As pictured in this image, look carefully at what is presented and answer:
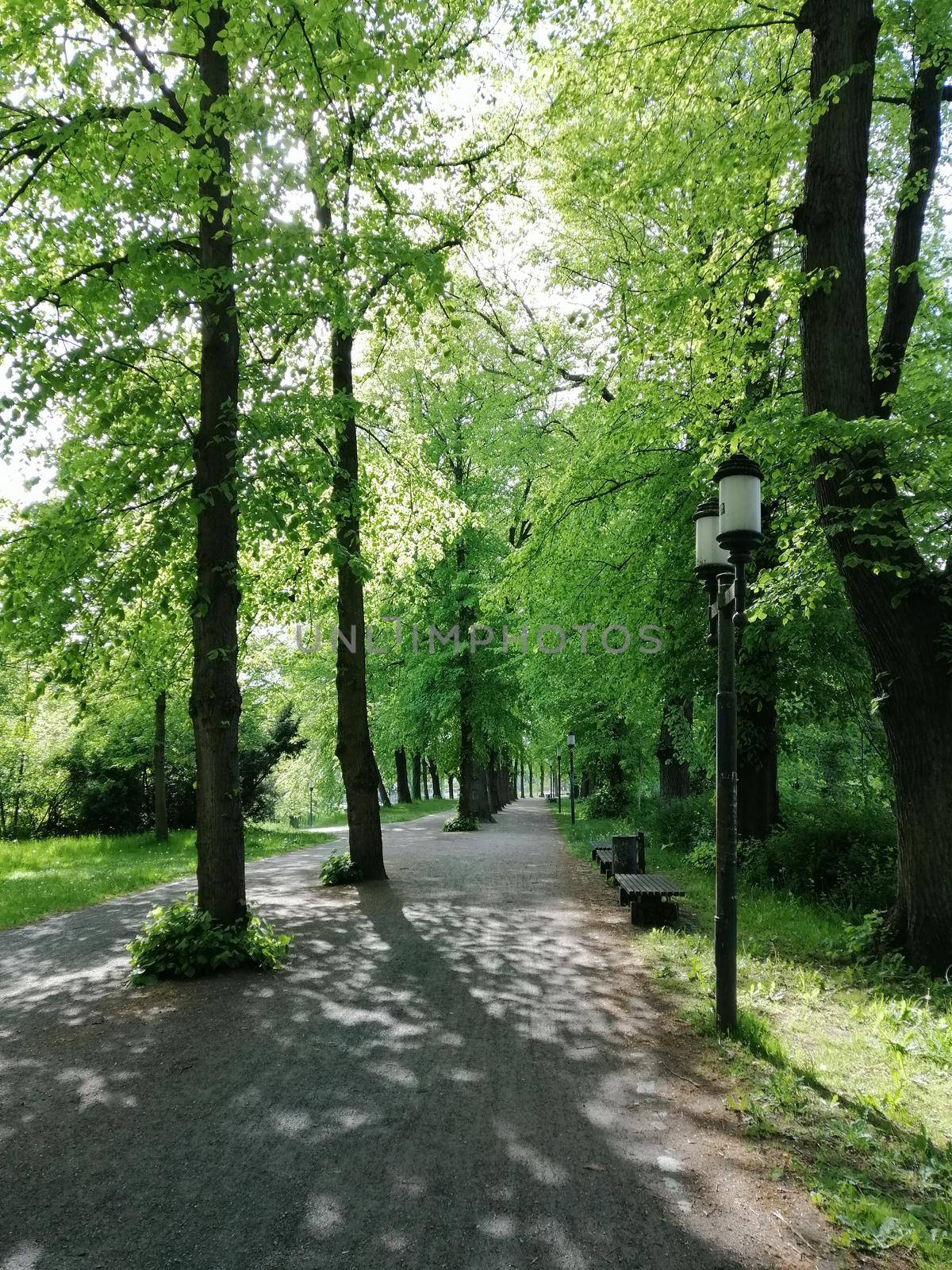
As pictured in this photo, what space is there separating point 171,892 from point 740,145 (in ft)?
38.9

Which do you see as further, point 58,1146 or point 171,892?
point 171,892

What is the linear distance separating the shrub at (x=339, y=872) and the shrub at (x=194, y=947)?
15.4 feet

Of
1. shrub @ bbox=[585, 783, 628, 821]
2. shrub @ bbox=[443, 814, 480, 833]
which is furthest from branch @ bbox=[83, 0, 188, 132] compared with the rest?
shrub @ bbox=[585, 783, 628, 821]

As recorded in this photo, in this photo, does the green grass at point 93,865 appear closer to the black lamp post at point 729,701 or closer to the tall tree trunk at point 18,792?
the tall tree trunk at point 18,792

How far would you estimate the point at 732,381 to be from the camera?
894 centimetres

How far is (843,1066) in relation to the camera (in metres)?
4.67

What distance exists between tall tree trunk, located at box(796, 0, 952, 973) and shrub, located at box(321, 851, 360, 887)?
7.78m

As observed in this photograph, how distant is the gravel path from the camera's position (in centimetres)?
302

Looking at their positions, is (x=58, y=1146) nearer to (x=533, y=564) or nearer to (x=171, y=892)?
(x=171, y=892)

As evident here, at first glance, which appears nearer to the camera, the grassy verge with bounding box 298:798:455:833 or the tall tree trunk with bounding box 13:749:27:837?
the tall tree trunk with bounding box 13:749:27:837

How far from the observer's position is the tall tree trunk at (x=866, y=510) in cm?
639

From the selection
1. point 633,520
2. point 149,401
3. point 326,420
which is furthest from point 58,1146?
point 633,520

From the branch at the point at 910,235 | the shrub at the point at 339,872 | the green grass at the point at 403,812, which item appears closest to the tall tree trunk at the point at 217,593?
the shrub at the point at 339,872

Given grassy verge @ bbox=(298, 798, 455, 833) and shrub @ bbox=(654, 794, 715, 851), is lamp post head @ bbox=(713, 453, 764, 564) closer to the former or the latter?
shrub @ bbox=(654, 794, 715, 851)
